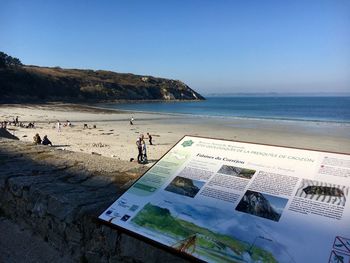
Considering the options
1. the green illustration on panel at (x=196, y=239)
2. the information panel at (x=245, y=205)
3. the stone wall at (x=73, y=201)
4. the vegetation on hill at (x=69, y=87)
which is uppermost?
the vegetation on hill at (x=69, y=87)

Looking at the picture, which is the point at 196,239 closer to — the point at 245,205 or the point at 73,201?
the point at 245,205

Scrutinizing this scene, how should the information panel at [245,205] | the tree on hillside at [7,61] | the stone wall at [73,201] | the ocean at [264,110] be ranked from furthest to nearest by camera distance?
the tree on hillside at [7,61]
the ocean at [264,110]
the stone wall at [73,201]
the information panel at [245,205]

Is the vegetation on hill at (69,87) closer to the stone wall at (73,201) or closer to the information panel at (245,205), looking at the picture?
the stone wall at (73,201)

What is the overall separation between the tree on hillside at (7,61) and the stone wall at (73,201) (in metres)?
93.4

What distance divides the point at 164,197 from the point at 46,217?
4.70ft

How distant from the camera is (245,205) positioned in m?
2.47

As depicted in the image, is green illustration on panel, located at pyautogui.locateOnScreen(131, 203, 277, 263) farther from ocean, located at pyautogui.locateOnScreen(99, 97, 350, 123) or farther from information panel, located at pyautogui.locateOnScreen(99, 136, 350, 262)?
ocean, located at pyautogui.locateOnScreen(99, 97, 350, 123)

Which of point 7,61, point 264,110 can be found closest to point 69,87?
point 7,61

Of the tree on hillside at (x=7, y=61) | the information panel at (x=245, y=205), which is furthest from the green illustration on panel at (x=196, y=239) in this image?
the tree on hillside at (x=7, y=61)

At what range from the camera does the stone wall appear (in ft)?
9.58

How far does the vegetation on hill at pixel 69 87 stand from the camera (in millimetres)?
83438

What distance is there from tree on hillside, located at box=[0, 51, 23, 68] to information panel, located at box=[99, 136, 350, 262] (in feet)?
314

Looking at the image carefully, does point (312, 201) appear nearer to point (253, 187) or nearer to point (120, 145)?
point (253, 187)

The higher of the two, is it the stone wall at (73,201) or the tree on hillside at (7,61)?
the tree on hillside at (7,61)
